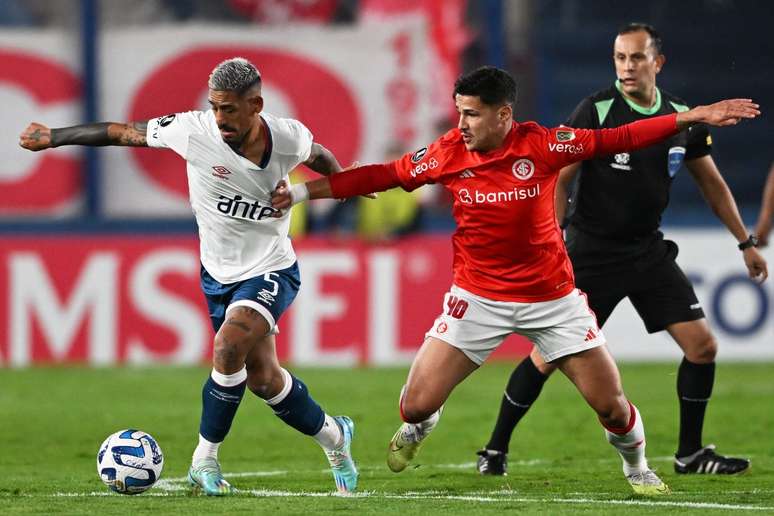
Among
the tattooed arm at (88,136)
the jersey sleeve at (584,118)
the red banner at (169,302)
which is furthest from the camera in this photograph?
the red banner at (169,302)

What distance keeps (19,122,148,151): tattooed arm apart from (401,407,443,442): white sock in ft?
6.37

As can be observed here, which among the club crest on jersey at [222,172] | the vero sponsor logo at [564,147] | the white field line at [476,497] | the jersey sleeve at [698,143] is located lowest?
the white field line at [476,497]

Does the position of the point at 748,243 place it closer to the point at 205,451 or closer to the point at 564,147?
the point at 564,147

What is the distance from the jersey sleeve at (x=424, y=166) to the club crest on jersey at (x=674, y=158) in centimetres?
161

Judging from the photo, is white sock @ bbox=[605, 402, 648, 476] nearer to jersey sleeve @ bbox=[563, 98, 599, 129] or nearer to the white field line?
the white field line

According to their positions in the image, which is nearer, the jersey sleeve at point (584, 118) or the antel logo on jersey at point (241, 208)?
the antel logo on jersey at point (241, 208)

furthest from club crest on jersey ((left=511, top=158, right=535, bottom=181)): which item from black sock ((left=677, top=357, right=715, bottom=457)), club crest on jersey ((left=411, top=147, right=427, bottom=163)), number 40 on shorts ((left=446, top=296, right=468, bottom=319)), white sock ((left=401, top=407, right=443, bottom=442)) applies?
black sock ((left=677, top=357, right=715, bottom=457))

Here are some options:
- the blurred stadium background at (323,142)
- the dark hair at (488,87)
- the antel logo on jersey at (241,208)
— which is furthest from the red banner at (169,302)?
the dark hair at (488,87)

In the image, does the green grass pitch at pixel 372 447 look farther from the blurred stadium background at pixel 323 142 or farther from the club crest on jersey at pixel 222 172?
the club crest on jersey at pixel 222 172

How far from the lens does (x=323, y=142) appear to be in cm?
1664

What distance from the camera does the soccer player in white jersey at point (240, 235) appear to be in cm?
724

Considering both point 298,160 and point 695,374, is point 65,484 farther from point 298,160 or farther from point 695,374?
point 695,374

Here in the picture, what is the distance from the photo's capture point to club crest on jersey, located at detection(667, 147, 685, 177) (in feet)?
26.8

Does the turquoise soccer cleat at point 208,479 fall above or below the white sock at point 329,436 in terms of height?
below
